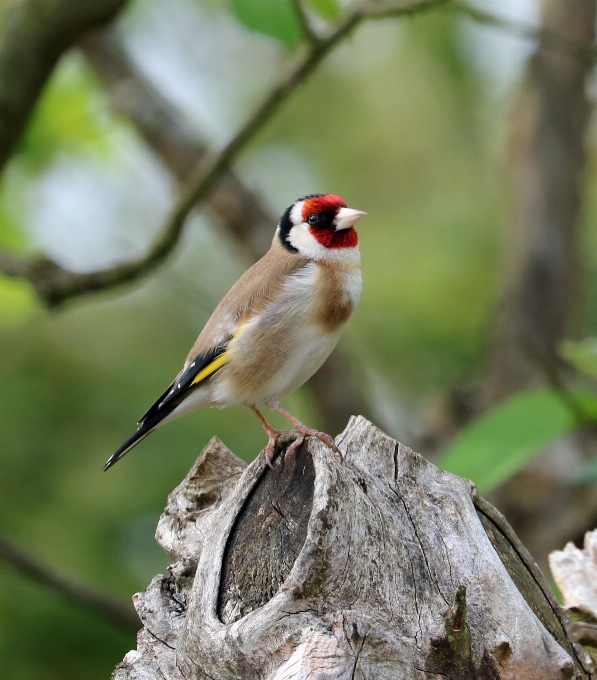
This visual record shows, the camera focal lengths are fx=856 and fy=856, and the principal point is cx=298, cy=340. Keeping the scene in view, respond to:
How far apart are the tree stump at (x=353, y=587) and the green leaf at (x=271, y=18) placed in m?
1.65

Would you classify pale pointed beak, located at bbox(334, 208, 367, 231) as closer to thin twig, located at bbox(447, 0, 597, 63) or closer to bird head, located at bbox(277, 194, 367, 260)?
bird head, located at bbox(277, 194, 367, 260)

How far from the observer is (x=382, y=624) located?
7.36 feet

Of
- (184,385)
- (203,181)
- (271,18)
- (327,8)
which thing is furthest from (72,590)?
(327,8)

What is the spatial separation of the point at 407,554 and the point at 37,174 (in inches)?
166

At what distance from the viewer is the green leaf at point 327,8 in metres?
3.49

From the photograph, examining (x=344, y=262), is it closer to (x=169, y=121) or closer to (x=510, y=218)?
(x=169, y=121)

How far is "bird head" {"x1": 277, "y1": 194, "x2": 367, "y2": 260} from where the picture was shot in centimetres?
419

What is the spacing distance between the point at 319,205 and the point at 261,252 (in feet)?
4.47

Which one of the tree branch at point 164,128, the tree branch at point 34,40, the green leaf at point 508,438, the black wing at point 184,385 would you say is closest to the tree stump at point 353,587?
the green leaf at point 508,438

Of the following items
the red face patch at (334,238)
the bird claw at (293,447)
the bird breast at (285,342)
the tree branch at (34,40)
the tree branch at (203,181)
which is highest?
the tree branch at (34,40)

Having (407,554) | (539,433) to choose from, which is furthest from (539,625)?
(539,433)

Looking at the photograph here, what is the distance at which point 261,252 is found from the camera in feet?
18.6

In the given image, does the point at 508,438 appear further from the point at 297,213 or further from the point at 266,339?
the point at 297,213

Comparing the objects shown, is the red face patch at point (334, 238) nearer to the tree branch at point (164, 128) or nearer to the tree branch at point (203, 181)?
the tree branch at point (203, 181)
